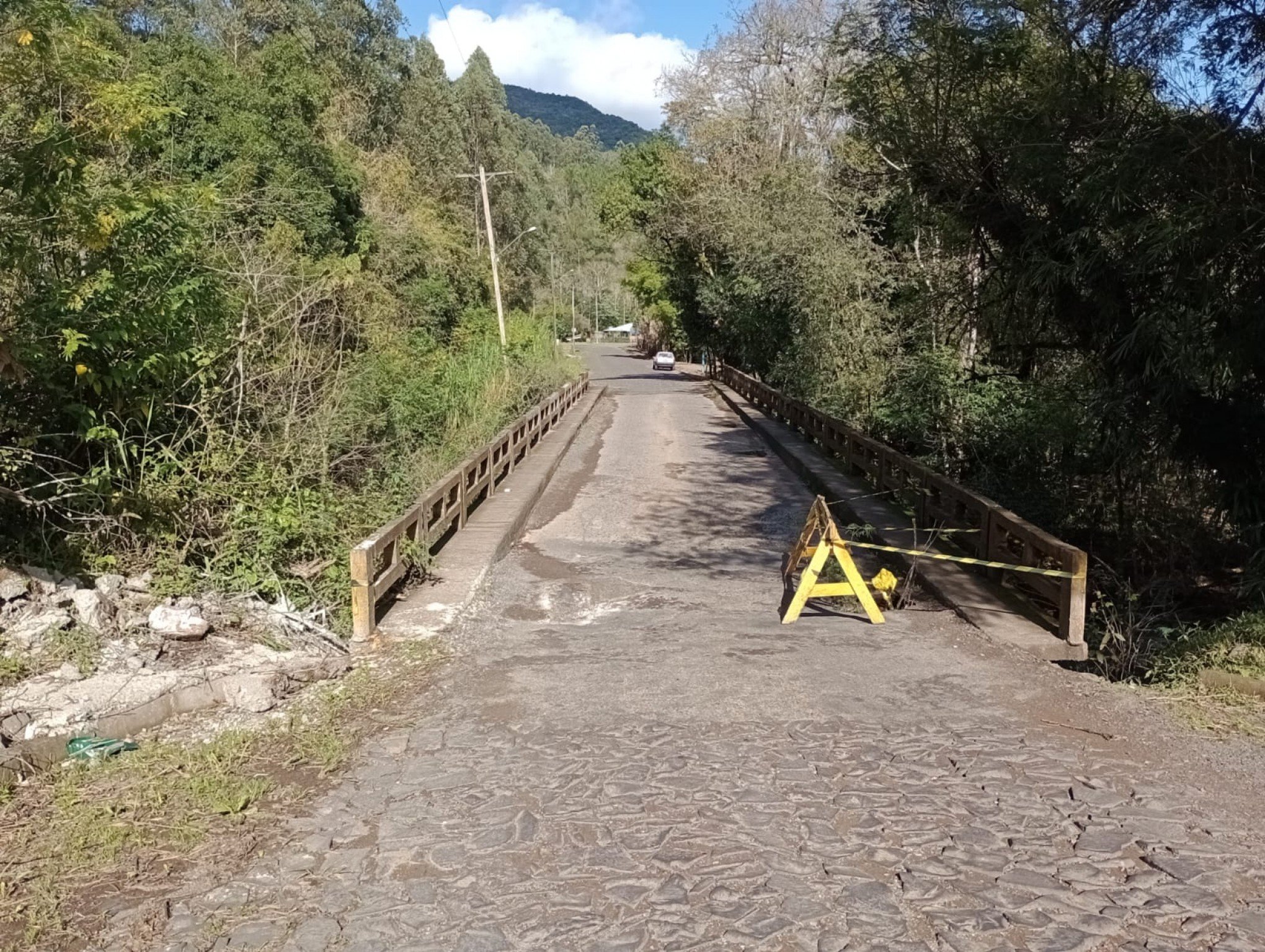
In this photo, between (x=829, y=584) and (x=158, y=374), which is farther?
(x=829, y=584)

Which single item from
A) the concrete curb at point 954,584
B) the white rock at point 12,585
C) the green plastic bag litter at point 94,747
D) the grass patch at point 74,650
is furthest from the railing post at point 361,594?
the concrete curb at point 954,584

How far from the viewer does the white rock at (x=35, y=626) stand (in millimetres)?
6152

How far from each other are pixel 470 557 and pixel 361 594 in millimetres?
2781

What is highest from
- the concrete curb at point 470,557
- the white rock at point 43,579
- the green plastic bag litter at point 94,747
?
the white rock at point 43,579

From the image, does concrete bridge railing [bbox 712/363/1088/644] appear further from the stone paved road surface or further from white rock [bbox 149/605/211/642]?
white rock [bbox 149/605/211/642]

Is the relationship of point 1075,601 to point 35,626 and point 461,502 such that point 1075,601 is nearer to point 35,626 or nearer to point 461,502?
point 461,502

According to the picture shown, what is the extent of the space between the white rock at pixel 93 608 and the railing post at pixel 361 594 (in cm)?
156

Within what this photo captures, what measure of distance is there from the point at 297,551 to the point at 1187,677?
6.44 m

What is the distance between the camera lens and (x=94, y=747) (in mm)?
5254

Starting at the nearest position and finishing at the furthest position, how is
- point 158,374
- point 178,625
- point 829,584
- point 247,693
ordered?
point 247,693, point 178,625, point 158,374, point 829,584

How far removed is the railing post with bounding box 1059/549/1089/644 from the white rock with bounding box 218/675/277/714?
5.34 meters

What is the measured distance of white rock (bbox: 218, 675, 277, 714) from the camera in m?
6.07

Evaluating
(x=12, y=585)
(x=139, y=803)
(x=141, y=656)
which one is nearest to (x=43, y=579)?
(x=12, y=585)

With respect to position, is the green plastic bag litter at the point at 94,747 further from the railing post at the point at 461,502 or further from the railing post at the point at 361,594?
the railing post at the point at 461,502
